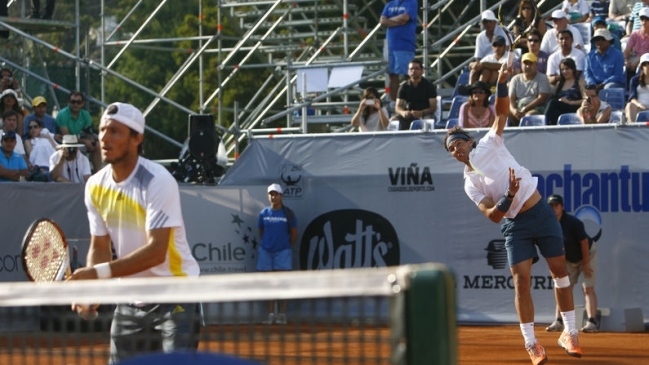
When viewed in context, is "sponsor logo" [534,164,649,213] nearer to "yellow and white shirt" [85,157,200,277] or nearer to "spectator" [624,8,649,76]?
"spectator" [624,8,649,76]

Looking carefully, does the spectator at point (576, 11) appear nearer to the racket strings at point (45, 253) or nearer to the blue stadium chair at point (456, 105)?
the blue stadium chair at point (456, 105)

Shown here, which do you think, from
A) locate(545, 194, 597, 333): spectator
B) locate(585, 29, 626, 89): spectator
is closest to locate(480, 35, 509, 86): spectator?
locate(585, 29, 626, 89): spectator

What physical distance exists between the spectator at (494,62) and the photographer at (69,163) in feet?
17.2

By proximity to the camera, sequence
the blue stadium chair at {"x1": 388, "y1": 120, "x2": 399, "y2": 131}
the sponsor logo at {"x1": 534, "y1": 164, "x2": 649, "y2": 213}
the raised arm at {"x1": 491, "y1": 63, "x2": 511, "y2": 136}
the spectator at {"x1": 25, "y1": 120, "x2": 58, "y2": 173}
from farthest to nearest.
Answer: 1. the blue stadium chair at {"x1": 388, "y1": 120, "x2": 399, "y2": 131}
2. the spectator at {"x1": 25, "y1": 120, "x2": 58, "y2": 173}
3. the sponsor logo at {"x1": 534, "y1": 164, "x2": 649, "y2": 213}
4. the raised arm at {"x1": 491, "y1": 63, "x2": 511, "y2": 136}

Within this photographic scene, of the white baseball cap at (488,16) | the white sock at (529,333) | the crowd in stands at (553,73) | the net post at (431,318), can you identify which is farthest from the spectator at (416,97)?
the net post at (431,318)

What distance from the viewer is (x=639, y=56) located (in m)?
15.5

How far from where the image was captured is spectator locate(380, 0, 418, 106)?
17.1m

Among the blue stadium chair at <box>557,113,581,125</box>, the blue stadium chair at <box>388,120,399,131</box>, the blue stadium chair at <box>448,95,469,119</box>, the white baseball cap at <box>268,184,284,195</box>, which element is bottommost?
the white baseball cap at <box>268,184,284,195</box>

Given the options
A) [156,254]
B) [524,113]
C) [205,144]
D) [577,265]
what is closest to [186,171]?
[205,144]

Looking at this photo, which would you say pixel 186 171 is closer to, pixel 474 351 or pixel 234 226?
pixel 234 226

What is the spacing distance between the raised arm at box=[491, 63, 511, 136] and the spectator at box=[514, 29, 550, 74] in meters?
6.69

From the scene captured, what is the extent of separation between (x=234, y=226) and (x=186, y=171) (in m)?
1.24

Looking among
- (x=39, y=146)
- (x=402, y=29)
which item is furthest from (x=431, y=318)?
(x=402, y=29)

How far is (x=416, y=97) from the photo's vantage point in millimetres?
15883
